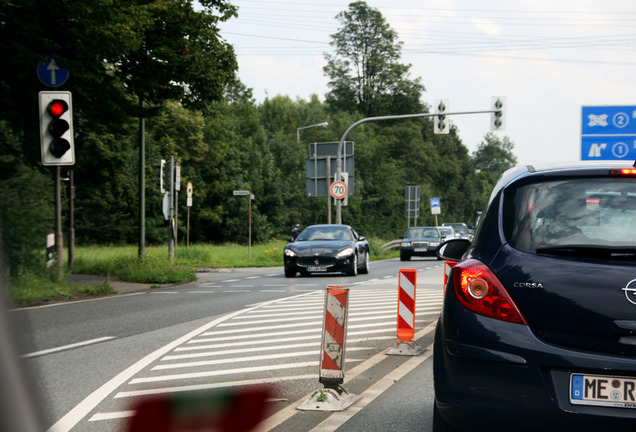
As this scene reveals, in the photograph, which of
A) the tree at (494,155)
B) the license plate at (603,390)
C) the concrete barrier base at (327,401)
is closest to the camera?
the license plate at (603,390)

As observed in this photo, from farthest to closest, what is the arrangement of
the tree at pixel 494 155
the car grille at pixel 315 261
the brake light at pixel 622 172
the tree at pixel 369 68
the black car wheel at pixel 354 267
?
the tree at pixel 494 155
the tree at pixel 369 68
the black car wheel at pixel 354 267
the car grille at pixel 315 261
the brake light at pixel 622 172

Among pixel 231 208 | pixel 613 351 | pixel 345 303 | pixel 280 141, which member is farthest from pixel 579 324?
pixel 280 141

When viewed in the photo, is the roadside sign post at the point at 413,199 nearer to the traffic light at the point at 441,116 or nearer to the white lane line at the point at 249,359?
the traffic light at the point at 441,116

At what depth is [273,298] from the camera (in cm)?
1606

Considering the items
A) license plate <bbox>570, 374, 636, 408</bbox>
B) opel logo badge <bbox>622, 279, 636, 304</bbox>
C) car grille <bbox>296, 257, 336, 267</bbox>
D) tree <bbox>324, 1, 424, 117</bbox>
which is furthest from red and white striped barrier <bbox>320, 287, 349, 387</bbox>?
tree <bbox>324, 1, 424, 117</bbox>

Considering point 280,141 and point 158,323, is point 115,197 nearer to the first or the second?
point 280,141

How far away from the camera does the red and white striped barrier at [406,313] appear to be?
8.85 m

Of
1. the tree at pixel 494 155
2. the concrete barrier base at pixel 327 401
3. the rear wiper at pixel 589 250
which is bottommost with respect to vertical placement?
the concrete barrier base at pixel 327 401

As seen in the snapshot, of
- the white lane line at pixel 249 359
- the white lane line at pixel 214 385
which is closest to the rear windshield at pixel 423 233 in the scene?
the white lane line at pixel 249 359

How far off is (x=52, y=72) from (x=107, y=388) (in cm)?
1126

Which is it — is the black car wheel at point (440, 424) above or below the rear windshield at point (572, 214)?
below

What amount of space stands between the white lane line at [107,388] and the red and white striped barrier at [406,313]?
2.51 m

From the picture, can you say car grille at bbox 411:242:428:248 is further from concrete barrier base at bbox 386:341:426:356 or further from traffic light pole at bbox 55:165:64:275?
concrete barrier base at bbox 386:341:426:356

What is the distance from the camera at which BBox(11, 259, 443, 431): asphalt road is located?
18.9ft
